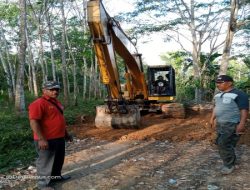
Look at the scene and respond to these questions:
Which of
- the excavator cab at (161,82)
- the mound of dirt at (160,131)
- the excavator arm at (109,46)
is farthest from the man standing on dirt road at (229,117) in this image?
the excavator cab at (161,82)

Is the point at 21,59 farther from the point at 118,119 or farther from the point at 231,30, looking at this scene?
the point at 231,30

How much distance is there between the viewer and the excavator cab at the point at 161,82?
1323 cm

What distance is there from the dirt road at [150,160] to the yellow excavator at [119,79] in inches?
20.6

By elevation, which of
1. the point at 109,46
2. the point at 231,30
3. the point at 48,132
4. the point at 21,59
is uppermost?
the point at 231,30

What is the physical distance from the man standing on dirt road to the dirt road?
337 mm

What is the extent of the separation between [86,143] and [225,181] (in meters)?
4.05

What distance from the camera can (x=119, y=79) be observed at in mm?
9609

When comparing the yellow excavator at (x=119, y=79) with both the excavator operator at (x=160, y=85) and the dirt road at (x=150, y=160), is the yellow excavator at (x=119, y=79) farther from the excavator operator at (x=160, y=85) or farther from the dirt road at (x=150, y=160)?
the dirt road at (x=150, y=160)

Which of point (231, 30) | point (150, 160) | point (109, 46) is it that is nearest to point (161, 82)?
point (231, 30)

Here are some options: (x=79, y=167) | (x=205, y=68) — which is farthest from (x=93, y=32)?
(x=205, y=68)

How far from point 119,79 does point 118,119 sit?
120cm

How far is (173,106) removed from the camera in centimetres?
1215

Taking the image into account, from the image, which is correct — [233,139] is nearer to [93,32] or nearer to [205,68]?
[93,32]

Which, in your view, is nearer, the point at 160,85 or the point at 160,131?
the point at 160,131
